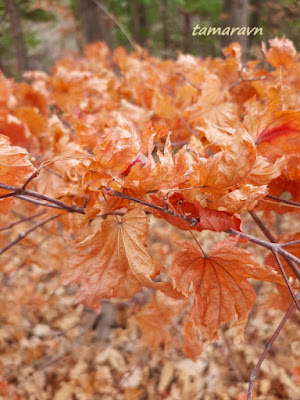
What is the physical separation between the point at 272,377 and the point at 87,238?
2.13 metres

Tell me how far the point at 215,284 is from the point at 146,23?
10.6 m

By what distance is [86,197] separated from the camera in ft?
2.47

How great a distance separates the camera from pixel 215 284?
0.67m

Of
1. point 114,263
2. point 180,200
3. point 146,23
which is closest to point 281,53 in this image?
point 180,200

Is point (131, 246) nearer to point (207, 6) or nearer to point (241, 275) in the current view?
point (241, 275)

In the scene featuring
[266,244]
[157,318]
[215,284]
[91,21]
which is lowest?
[157,318]

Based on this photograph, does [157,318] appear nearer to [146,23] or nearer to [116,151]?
[116,151]

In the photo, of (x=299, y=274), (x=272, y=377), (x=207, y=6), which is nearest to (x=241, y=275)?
(x=299, y=274)

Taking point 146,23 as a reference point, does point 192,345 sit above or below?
below

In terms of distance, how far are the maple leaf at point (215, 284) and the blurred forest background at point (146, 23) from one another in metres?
1.43

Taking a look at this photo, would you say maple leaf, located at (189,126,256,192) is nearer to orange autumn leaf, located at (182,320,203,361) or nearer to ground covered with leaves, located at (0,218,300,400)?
orange autumn leaf, located at (182,320,203,361)

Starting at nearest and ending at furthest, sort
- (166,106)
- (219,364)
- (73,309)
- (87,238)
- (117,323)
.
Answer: (87,238), (166,106), (219,364), (117,323), (73,309)

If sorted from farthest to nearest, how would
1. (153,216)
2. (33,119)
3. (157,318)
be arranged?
(157,318), (33,119), (153,216)

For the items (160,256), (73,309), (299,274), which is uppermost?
(299,274)
